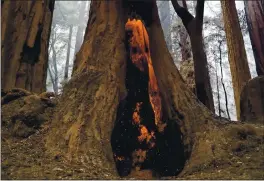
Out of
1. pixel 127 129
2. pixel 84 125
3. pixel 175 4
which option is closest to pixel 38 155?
pixel 84 125

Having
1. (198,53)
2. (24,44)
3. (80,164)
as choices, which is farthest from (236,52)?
(80,164)

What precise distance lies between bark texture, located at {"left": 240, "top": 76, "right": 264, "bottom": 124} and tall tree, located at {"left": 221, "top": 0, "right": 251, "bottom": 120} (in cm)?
288

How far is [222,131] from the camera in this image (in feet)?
11.1

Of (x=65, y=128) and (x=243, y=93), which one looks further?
(x=243, y=93)

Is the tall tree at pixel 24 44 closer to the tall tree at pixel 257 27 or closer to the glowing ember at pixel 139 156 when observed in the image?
the glowing ember at pixel 139 156

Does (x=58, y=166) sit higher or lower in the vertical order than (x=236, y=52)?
lower

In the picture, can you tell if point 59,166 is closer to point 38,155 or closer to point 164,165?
point 38,155

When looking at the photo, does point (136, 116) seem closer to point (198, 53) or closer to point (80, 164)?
point (80, 164)

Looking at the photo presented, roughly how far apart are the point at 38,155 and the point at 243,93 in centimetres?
374

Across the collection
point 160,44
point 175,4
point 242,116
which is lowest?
point 242,116

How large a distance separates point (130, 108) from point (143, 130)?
367 mm

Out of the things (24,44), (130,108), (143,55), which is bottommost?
(130,108)

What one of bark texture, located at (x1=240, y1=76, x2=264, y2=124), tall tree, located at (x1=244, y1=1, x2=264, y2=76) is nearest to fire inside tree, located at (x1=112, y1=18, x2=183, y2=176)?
bark texture, located at (x1=240, y1=76, x2=264, y2=124)

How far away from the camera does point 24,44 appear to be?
432 cm
